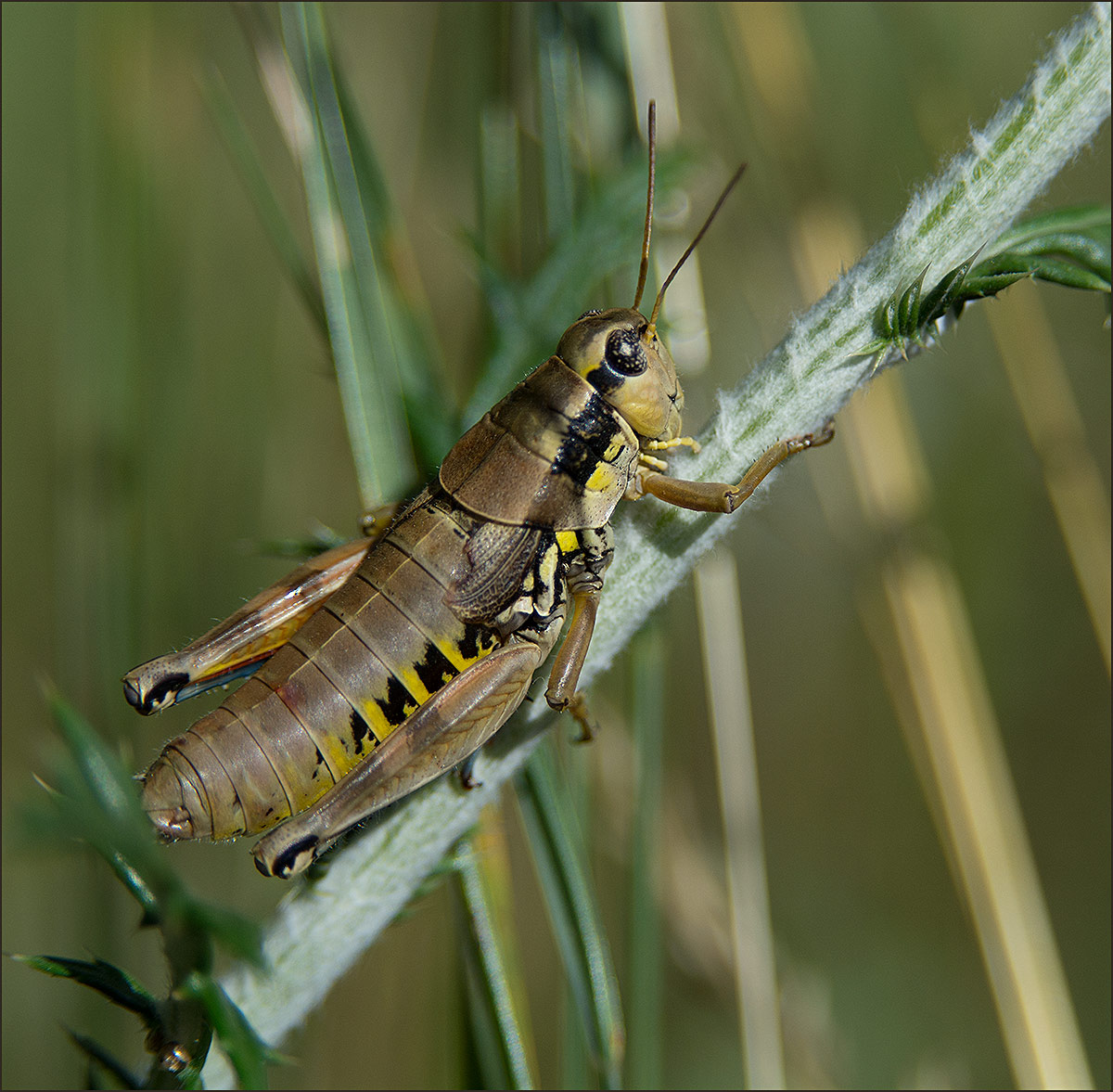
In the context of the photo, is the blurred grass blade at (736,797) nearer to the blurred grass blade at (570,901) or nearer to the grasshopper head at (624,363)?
the grasshopper head at (624,363)

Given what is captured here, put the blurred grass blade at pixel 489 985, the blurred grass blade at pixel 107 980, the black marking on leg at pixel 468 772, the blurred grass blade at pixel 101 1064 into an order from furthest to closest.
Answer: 1. the black marking on leg at pixel 468 772
2. the blurred grass blade at pixel 489 985
3. the blurred grass blade at pixel 101 1064
4. the blurred grass blade at pixel 107 980

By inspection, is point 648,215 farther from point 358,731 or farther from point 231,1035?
point 231,1035

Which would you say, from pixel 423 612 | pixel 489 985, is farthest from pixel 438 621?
pixel 489 985

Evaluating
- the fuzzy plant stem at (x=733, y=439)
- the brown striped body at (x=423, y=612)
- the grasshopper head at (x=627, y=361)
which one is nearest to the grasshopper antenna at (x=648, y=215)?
the grasshopper head at (x=627, y=361)

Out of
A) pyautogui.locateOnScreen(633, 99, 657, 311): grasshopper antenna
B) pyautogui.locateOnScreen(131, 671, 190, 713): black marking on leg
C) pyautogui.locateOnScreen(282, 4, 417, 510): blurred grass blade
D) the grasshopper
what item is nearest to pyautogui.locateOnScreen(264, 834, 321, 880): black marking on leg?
the grasshopper

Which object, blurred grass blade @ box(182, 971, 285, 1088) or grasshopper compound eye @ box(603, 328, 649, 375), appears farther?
grasshopper compound eye @ box(603, 328, 649, 375)

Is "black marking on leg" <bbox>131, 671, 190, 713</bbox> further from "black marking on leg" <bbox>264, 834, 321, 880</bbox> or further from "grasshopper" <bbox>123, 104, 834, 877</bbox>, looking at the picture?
"black marking on leg" <bbox>264, 834, 321, 880</bbox>
